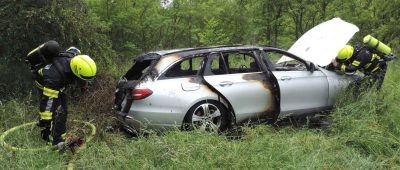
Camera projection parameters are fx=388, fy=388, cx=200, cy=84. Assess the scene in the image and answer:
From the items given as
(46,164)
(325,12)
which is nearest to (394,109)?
A: (46,164)

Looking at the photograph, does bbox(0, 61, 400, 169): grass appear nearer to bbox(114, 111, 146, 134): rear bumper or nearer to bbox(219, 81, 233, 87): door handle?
bbox(114, 111, 146, 134): rear bumper

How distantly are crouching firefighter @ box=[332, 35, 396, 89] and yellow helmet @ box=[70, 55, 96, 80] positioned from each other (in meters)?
4.21

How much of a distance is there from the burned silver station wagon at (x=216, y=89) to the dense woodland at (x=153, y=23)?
2.54 metres

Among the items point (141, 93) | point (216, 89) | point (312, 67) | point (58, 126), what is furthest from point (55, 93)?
point (312, 67)

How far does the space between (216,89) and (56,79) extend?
2.21m

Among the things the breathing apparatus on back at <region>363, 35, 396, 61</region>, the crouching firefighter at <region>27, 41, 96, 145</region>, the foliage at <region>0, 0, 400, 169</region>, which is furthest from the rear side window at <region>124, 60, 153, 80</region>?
the breathing apparatus on back at <region>363, 35, 396, 61</region>

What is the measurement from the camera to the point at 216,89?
5.70 metres

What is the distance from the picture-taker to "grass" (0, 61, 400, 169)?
165 inches

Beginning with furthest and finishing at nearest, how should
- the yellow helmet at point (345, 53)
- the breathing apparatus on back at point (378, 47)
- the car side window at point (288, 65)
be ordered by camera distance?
the breathing apparatus on back at point (378, 47) < the yellow helmet at point (345, 53) < the car side window at point (288, 65)

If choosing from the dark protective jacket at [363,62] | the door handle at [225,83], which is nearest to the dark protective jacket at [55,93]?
the door handle at [225,83]

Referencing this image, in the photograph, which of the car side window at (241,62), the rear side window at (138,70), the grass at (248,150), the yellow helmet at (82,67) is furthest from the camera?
the car side window at (241,62)

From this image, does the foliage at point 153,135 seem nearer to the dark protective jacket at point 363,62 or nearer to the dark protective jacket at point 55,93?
the dark protective jacket at point 55,93

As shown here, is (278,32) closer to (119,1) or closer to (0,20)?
(119,1)

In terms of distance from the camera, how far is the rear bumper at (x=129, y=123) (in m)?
→ 5.49
